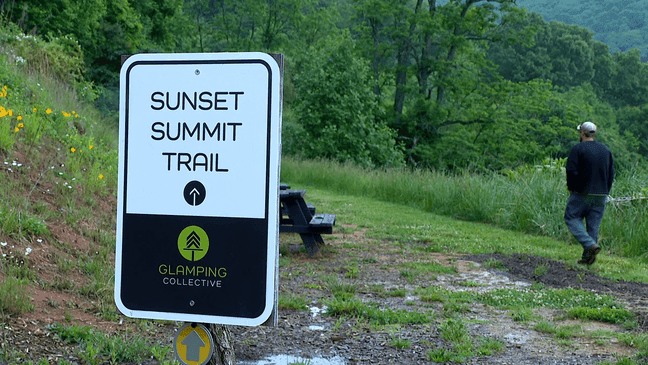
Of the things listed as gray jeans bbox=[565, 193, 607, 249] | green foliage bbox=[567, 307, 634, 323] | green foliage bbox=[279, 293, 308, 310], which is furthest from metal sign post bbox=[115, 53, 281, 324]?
gray jeans bbox=[565, 193, 607, 249]

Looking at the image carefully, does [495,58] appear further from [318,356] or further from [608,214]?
[318,356]

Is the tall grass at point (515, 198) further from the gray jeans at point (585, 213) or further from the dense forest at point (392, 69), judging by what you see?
the dense forest at point (392, 69)

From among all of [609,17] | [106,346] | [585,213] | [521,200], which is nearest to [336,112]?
[521,200]

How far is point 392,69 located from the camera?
111ft

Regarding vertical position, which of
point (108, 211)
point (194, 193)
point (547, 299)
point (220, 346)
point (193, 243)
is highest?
point (194, 193)

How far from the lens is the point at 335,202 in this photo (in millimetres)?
14586

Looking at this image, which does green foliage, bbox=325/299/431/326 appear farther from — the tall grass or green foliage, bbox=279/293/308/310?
the tall grass

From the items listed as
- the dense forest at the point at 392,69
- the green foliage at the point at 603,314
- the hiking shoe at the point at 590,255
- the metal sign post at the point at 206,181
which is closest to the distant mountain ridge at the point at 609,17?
the dense forest at the point at 392,69

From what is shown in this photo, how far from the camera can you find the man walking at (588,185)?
7.73m

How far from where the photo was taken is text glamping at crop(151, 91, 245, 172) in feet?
5.87

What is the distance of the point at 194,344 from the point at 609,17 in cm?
7084

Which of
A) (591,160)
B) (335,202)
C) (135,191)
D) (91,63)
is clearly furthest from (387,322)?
(91,63)

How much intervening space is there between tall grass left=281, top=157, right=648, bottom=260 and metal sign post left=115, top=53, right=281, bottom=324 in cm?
827

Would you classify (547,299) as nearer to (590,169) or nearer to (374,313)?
(374,313)
